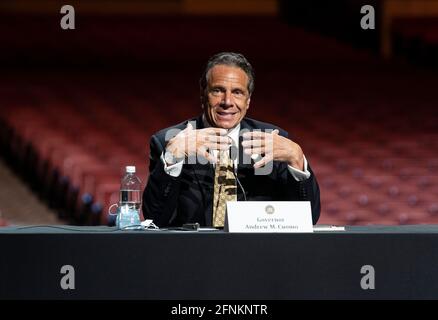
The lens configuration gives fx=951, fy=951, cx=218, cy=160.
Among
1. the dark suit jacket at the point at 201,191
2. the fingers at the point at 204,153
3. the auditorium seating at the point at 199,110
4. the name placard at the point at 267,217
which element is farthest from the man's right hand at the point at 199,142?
the auditorium seating at the point at 199,110

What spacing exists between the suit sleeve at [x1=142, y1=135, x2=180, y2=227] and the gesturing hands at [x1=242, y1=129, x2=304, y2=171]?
8.6 inches

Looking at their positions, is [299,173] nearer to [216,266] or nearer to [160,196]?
[160,196]

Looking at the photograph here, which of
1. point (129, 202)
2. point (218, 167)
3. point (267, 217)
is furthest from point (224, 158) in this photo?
point (267, 217)

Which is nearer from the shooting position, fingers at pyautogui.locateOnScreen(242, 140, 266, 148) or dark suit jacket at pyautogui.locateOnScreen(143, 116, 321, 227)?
fingers at pyautogui.locateOnScreen(242, 140, 266, 148)

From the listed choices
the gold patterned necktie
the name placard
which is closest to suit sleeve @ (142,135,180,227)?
the gold patterned necktie

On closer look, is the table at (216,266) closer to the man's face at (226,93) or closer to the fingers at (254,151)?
the fingers at (254,151)

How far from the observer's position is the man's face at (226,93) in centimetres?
251

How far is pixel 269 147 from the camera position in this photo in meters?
2.32

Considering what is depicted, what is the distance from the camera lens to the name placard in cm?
208

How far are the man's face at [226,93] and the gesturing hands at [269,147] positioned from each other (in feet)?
0.60

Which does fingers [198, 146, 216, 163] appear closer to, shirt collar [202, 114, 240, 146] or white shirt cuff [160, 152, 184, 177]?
white shirt cuff [160, 152, 184, 177]

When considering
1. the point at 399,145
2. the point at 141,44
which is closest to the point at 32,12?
the point at 141,44

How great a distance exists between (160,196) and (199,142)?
0.21 meters
